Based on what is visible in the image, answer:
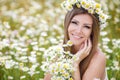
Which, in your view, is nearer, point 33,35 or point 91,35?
point 91,35

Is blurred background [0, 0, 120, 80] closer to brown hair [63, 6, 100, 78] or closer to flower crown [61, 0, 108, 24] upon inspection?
brown hair [63, 6, 100, 78]

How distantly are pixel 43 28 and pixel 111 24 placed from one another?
1368 millimetres

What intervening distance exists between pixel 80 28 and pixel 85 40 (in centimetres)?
12

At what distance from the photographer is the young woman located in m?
3.55

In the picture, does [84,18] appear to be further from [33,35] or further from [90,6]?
[33,35]

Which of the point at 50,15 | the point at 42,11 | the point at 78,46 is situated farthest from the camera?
the point at 42,11

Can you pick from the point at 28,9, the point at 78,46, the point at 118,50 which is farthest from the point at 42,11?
the point at 78,46

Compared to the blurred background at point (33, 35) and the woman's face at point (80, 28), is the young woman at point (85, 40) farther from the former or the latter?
the blurred background at point (33, 35)

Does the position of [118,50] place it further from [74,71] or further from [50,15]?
[50,15]

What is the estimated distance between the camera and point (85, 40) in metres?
3.58

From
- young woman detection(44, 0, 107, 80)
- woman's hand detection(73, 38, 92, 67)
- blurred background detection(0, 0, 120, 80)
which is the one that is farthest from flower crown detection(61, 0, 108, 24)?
blurred background detection(0, 0, 120, 80)

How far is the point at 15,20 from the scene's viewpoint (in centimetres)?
742

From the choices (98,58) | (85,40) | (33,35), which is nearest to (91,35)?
(85,40)

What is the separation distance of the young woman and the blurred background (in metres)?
0.74
